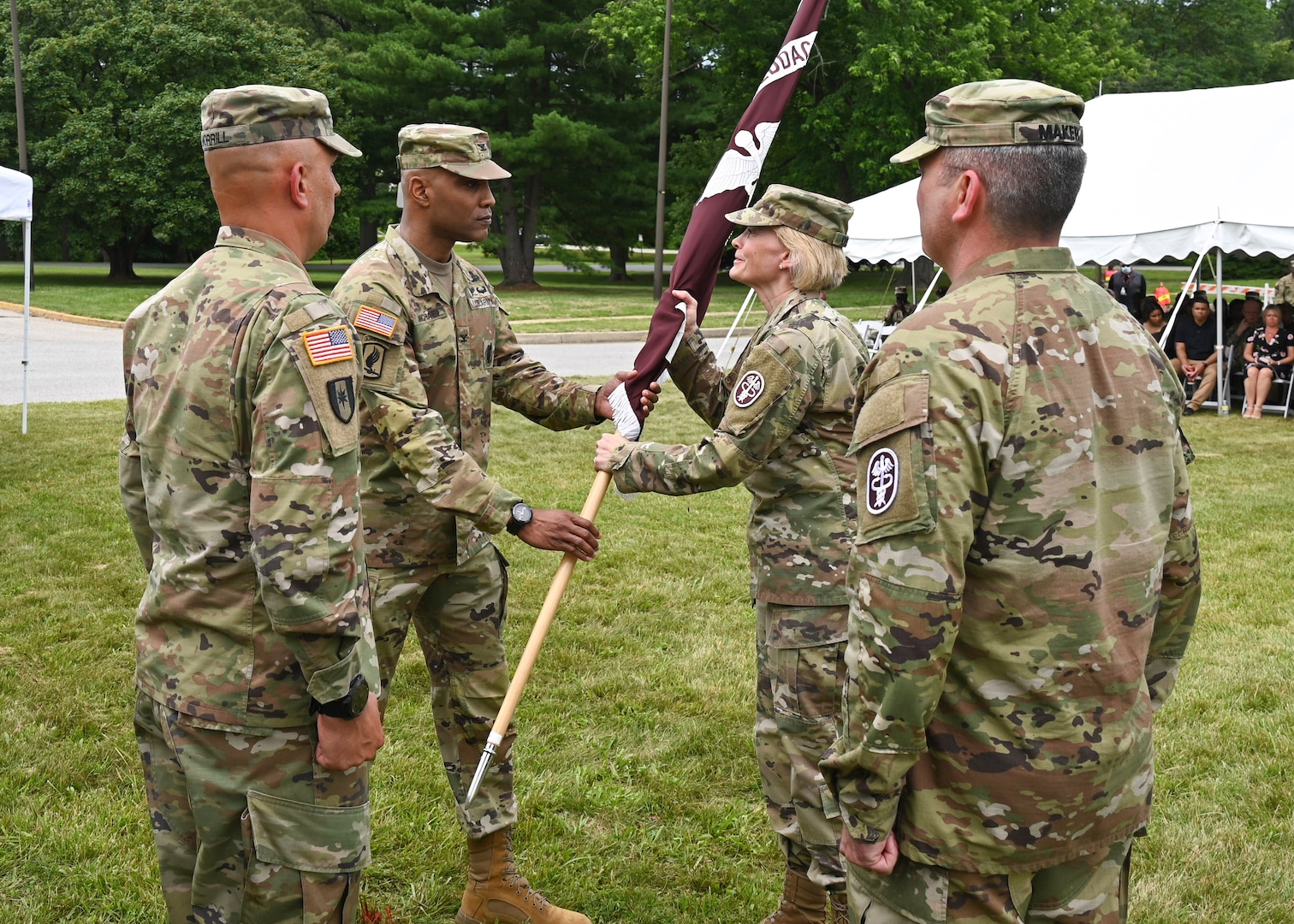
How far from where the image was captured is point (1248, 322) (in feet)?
51.8

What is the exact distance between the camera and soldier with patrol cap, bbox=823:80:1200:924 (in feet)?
6.98

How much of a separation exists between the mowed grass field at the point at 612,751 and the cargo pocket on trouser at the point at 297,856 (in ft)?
4.49

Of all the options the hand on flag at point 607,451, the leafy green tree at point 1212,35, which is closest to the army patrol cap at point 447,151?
the hand on flag at point 607,451

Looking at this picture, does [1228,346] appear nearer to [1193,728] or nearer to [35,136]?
[1193,728]

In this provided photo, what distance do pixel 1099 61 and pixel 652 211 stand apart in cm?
1570

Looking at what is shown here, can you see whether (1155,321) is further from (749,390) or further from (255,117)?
(255,117)

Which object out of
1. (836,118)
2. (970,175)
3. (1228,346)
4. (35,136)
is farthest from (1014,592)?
(35,136)

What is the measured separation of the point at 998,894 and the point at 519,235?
35844mm

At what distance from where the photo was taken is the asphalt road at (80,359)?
14.1m

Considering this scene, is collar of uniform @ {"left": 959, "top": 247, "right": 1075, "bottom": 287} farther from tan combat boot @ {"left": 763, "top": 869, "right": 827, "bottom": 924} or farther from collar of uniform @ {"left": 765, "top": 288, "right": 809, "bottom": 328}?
tan combat boot @ {"left": 763, "top": 869, "right": 827, "bottom": 924}

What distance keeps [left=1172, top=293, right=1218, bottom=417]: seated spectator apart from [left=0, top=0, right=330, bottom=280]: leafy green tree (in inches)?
1035

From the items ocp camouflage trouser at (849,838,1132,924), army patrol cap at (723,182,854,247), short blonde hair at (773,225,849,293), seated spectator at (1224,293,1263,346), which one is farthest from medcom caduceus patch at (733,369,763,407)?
seated spectator at (1224,293,1263,346)

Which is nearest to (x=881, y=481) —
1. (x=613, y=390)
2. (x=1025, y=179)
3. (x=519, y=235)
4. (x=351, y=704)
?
(x=1025, y=179)

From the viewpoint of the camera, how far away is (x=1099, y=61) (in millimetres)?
37844
